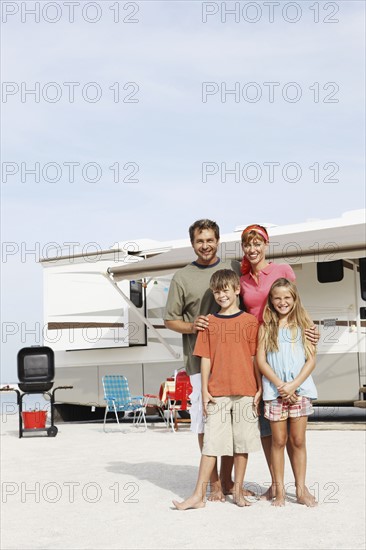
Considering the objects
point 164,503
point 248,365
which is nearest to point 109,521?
point 164,503

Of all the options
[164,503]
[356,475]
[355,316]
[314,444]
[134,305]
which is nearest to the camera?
[164,503]

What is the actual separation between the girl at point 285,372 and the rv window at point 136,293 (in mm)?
7659

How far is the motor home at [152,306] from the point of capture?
10539 millimetres

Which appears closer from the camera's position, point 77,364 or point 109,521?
point 109,521

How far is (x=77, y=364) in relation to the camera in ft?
42.1

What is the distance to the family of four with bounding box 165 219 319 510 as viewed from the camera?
477cm

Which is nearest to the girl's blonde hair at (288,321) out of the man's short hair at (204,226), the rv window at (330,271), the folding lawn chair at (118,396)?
the man's short hair at (204,226)

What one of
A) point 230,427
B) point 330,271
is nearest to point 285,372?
point 230,427

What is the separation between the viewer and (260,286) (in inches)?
195

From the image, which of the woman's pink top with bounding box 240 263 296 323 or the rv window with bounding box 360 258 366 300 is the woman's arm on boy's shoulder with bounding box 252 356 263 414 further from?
the rv window with bounding box 360 258 366 300

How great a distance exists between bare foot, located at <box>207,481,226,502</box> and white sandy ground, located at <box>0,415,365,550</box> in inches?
3.1

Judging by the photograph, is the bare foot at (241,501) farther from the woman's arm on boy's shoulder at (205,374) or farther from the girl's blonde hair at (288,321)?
the girl's blonde hair at (288,321)

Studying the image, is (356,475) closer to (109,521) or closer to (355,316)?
(109,521)

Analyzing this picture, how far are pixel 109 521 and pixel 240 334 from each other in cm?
129
